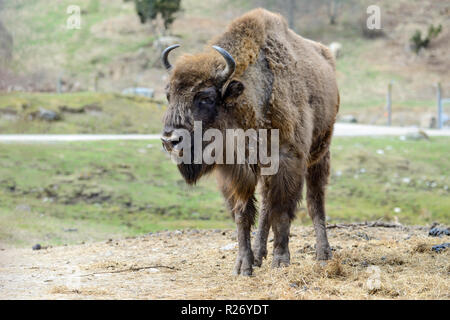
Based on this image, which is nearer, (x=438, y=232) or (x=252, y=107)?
(x=252, y=107)

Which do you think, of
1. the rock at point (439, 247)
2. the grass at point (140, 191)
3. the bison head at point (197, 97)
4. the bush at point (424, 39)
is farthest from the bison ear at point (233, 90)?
the bush at point (424, 39)

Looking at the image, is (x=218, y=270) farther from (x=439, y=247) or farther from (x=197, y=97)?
(x=439, y=247)

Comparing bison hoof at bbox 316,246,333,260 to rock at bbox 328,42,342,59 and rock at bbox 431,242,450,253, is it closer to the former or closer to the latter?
rock at bbox 431,242,450,253

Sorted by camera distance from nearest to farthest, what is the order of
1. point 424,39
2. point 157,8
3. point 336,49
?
1. point 157,8
2. point 336,49
3. point 424,39

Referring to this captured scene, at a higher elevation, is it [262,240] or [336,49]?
[336,49]

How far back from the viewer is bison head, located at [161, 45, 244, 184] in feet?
22.1

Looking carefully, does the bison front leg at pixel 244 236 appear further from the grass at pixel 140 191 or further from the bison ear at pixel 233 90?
the grass at pixel 140 191

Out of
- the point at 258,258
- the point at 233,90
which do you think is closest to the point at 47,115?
the point at 258,258

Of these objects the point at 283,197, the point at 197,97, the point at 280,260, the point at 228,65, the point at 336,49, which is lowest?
the point at 280,260

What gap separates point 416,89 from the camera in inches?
1734

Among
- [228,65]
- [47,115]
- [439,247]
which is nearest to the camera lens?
[228,65]

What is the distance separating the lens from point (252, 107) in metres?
7.13

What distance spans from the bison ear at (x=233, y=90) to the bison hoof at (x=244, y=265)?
2081mm

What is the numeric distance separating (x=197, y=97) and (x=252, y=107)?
710mm
